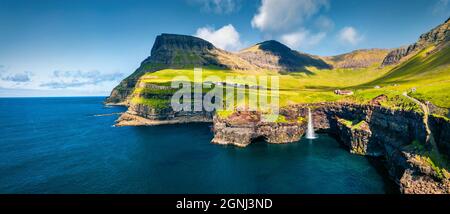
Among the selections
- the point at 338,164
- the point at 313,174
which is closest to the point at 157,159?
the point at 313,174

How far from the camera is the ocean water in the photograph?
58.9m

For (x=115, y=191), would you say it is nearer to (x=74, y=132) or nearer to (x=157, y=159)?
(x=157, y=159)

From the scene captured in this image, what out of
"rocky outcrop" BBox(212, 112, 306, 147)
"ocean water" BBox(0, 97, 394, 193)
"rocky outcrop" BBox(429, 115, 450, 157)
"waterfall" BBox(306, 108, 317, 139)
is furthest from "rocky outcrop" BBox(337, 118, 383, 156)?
"rocky outcrop" BBox(429, 115, 450, 157)

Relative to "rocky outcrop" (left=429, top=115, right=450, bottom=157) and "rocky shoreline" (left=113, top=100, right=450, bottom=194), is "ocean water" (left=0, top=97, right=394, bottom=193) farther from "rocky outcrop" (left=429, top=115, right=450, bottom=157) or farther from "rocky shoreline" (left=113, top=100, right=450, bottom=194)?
"rocky outcrop" (left=429, top=115, right=450, bottom=157)

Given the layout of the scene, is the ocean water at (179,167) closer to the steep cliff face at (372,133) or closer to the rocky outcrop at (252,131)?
the rocky outcrop at (252,131)

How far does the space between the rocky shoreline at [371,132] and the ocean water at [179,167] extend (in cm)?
438

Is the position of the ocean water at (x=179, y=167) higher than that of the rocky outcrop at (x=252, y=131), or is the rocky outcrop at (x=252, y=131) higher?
the rocky outcrop at (x=252, y=131)

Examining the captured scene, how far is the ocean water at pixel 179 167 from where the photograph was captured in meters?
58.9

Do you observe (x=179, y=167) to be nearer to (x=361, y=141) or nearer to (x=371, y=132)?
(x=361, y=141)

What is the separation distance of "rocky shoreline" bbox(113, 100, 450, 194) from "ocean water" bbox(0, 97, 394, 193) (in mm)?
4375

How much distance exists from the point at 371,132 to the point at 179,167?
6326 centimetres

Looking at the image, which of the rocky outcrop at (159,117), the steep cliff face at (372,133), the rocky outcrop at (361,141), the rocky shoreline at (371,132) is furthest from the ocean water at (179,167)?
the rocky outcrop at (159,117)

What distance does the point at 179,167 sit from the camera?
72438mm
